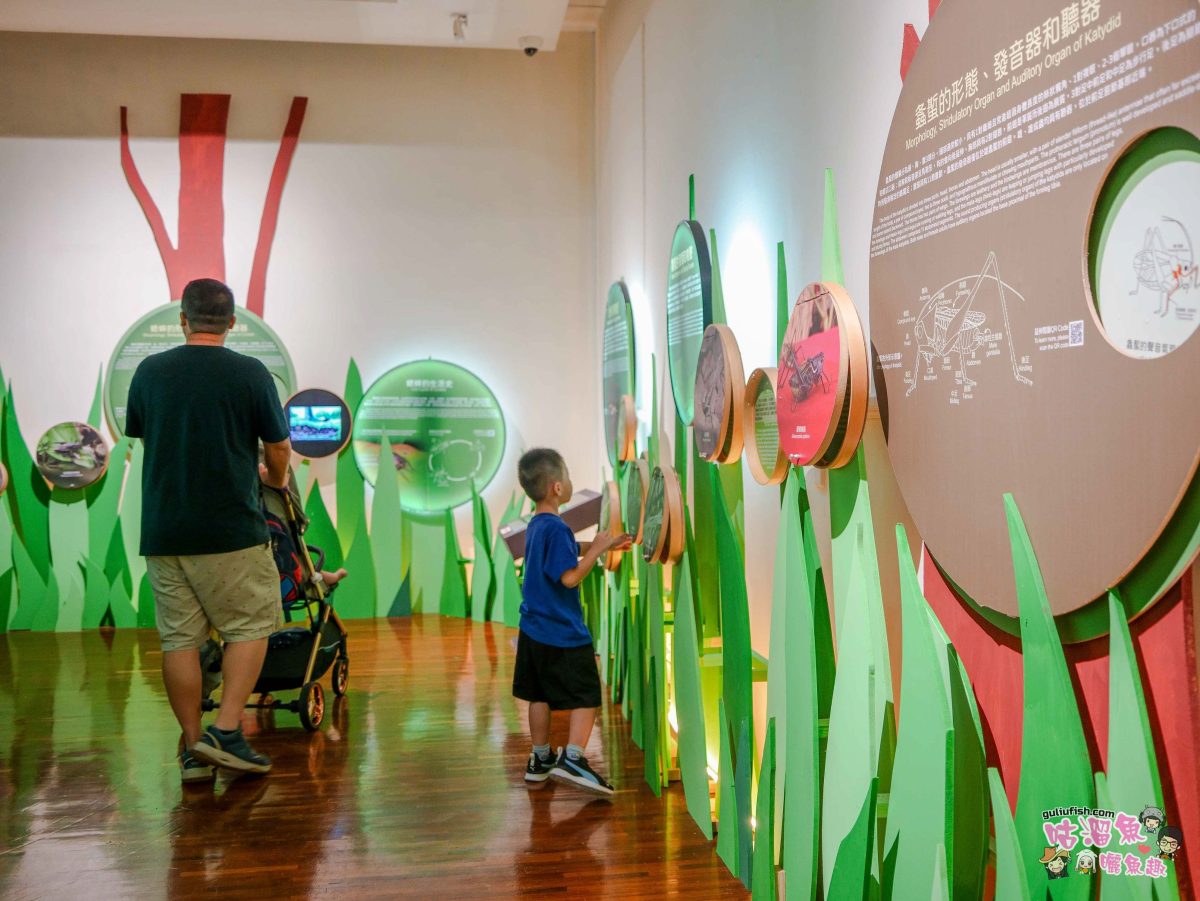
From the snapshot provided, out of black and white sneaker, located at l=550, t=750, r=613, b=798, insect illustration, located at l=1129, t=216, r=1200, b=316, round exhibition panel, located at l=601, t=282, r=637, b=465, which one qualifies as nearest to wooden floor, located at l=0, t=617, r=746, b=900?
black and white sneaker, located at l=550, t=750, r=613, b=798

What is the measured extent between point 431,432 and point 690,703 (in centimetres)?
430

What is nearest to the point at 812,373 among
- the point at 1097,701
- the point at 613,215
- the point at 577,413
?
the point at 1097,701

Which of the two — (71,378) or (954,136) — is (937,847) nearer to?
(954,136)

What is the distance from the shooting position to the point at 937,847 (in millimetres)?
1597

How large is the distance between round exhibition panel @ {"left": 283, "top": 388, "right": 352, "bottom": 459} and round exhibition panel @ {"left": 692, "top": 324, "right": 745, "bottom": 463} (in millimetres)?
4260

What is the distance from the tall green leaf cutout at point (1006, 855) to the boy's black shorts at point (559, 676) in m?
2.12

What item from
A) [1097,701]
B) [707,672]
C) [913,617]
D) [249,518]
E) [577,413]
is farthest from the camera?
[577,413]

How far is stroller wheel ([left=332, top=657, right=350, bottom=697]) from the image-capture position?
4695 mm

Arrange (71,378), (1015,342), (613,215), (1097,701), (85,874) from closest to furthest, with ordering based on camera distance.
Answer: (1097,701) → (1015,342) → (85,874) → (613,215) → (71,378)

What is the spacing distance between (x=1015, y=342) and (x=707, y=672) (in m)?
1.88

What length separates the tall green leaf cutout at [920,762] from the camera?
5.22 feet

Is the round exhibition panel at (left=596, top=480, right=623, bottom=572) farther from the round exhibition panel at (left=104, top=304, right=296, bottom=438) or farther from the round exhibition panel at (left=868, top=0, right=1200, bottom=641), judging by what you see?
the round exhibition panel at (left=104, top=304, right=296, bottom=438)

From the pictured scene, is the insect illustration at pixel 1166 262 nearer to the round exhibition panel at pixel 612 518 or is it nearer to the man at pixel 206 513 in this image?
the man at pixel 206 513

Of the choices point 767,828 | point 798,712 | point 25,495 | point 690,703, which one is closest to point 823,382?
point 798,712
